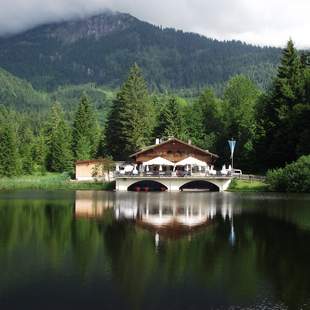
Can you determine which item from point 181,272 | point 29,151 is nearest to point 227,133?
point 29,151

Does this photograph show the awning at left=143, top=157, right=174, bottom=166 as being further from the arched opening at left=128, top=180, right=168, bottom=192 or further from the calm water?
the calm water

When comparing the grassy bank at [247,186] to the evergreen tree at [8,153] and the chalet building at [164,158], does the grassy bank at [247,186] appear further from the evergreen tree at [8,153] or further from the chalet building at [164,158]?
the evergreen tree at [8,153]

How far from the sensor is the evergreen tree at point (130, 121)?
81.4 m

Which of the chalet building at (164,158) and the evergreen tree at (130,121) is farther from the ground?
the evergreen tree at (130,121)

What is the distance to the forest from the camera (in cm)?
6538

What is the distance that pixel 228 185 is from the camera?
62.4 meters

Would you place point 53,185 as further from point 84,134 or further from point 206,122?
point 206,122

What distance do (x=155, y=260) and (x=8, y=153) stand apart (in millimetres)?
64786

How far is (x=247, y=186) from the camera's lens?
6034 centimetres

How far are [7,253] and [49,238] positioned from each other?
3.96 meters

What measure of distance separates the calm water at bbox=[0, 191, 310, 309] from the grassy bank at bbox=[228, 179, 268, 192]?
23399 millimetres

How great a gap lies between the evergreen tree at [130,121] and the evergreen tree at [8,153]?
14770 millimetres

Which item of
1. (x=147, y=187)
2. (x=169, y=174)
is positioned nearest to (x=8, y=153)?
(x=147, y=187)

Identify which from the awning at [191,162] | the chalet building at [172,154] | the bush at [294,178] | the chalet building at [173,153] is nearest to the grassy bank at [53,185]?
the chalet building at [172,154]
